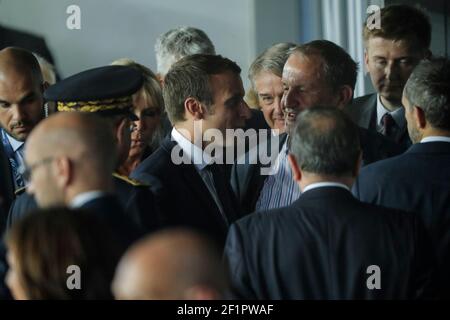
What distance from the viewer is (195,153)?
14.4ft

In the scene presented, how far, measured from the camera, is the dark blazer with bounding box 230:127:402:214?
14.6 ft

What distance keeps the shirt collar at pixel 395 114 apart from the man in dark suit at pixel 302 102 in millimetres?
279

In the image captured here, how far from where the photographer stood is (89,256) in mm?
2543

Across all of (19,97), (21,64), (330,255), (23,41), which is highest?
(21,64)

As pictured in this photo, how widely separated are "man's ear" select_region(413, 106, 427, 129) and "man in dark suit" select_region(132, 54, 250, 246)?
76 centimetres

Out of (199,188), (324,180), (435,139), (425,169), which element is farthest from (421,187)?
(199,188)

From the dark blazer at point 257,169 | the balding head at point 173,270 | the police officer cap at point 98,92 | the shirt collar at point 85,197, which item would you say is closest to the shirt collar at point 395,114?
the dark blazer at point 257,169

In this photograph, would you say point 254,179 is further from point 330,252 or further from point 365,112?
point 330,252

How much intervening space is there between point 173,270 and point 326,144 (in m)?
1.11

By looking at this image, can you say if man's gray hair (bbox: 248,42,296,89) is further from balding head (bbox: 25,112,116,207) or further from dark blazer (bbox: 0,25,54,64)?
dark blazer (bbox: 0,25,54,64)

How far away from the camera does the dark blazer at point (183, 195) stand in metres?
4.15

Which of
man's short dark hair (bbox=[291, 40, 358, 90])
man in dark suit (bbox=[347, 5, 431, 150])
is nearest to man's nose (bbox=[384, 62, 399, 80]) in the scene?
man in dark suit (bbox=[347, 5, 431, 150])

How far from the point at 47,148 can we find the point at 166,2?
4048 mm

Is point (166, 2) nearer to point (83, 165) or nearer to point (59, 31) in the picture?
point (59, 31)
